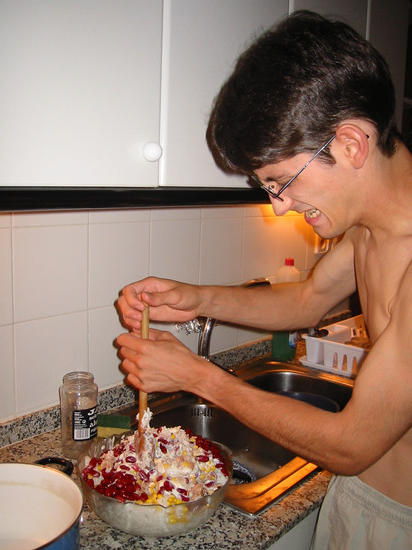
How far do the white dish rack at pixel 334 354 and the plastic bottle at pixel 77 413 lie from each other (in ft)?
2.88

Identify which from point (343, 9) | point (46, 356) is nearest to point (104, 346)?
point (46, 356)

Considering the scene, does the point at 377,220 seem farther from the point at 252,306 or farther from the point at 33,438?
the point at 33,438

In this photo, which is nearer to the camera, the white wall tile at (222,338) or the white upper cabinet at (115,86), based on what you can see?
the white upper cabinet at (115,86)

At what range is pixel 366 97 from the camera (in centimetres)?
97

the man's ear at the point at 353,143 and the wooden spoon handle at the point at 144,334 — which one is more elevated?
the man's ear at the point at 353,143

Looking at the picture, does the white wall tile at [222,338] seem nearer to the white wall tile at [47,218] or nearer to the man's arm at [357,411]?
the white wall tile at [47,218]

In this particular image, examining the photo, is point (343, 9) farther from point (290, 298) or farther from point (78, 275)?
point (78, 275)

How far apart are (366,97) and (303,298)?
73cm

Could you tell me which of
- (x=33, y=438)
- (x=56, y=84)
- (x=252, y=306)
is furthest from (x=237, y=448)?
(x=56, y=84)

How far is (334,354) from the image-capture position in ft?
6.28

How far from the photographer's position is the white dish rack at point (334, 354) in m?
1.87

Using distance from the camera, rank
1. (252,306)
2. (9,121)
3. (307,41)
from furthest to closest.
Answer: (252,306), (307,41), (9,121)

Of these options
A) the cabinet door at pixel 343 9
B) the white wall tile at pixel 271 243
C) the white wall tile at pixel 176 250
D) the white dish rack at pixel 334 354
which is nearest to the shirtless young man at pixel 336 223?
the white wall tile at pixel 176 250

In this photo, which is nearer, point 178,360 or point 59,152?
point 59,152
